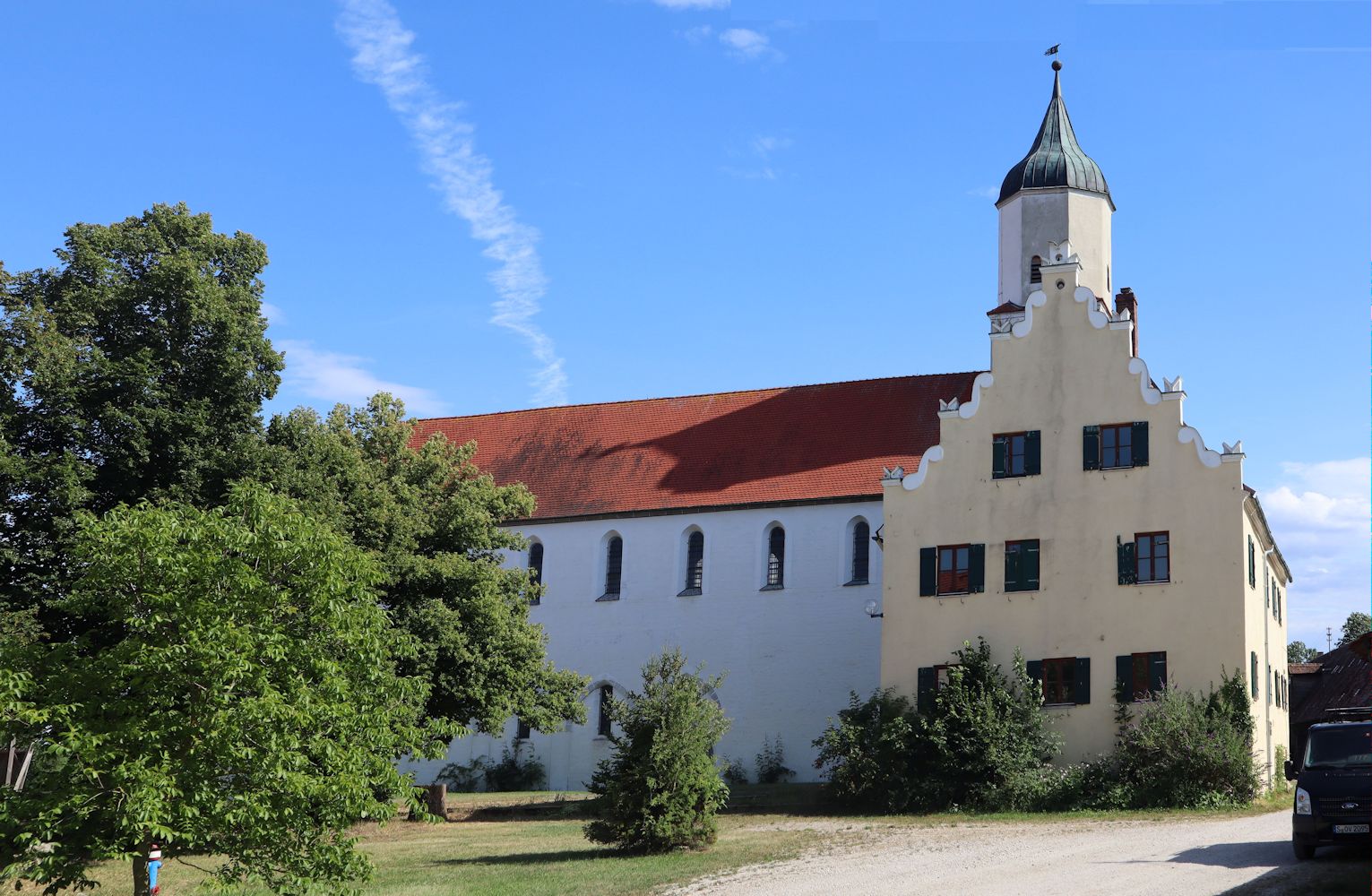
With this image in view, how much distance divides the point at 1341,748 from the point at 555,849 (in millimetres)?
13938

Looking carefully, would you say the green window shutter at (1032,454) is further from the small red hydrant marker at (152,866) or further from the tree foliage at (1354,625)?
the tree foliage at (1354,625)

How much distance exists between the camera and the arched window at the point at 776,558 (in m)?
45.5

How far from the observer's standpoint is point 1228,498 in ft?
109

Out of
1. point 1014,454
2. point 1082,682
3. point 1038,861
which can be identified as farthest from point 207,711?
point 1014,454

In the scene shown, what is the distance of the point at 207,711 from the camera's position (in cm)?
1930

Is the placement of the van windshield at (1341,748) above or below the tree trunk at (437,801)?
above

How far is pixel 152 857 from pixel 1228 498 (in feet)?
81.3

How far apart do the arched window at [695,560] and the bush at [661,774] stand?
70.7 feet

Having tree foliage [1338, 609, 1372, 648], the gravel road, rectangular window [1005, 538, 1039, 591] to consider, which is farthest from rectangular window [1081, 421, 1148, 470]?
tree foliage [1338, 609, 1372, 648]

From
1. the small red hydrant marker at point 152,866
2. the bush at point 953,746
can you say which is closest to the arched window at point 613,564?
the bush at point 953,746

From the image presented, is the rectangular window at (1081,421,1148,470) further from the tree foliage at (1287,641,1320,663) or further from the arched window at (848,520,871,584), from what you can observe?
the tree foliage at (1287,641,1320,663)

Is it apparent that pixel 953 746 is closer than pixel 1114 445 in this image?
Yes

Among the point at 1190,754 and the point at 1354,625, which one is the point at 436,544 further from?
the point at 1354,625

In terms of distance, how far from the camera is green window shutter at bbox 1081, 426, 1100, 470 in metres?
34.5
